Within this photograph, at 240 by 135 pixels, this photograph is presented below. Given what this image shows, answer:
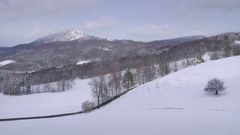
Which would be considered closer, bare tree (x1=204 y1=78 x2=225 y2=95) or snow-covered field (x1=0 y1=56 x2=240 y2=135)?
snow-covered field (x1=0 y1=56 x2=240 y2=135)

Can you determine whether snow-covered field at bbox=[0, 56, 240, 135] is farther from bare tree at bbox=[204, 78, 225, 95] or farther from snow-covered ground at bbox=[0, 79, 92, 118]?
snow-covered ground at bbox=[0, 79, 92, 118]

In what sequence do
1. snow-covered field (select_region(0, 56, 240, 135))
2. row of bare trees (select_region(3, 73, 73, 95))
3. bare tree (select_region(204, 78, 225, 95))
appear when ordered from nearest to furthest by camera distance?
snow-covered field (select_region(0, 56, 240, 135)) < bare tree (select_region(204, 78, 225, 95)) < row of bare trees (select_region(3, 73, 73, 95))

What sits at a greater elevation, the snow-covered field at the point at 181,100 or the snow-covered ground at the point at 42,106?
the snow-covered field at the point at 181,100

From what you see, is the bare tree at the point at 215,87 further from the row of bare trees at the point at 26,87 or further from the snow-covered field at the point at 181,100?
the row of bare trees at the point at 26,87

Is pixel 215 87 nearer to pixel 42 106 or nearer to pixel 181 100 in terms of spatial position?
pixel 181 100

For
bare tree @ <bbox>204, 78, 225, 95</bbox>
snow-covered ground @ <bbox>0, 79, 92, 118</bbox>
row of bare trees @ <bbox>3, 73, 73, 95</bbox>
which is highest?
bare tree @ <bbox>204, 78, 225, 95</bbox>

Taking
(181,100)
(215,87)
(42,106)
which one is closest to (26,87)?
(42,106)

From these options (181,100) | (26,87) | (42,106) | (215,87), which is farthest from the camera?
(26,87)

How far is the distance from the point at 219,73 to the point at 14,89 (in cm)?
11125

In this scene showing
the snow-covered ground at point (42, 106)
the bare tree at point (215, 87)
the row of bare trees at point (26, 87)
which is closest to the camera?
the bare tree at point (215, 87)

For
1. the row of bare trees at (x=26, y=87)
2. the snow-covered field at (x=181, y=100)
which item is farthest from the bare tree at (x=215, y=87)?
the row of bare trees at (x=26, y=87)

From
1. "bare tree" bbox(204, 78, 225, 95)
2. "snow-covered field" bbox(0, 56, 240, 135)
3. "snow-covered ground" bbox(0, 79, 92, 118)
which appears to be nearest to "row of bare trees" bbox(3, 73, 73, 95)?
"snow-covered ground" bbox(0, 79, 92, 118)

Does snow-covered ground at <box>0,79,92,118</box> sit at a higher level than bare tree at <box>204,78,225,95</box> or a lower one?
lower

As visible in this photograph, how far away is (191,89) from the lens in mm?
58719
